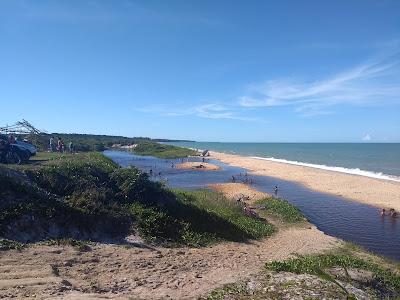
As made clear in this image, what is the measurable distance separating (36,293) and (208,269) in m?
6.06

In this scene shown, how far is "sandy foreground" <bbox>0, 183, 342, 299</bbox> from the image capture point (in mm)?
11039

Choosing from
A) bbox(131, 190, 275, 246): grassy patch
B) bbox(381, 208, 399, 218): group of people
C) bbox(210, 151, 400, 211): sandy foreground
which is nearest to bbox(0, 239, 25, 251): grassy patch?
bbox(131, 190, 275, 246): grassy patch

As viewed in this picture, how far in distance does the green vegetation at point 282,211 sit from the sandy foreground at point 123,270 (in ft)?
28.9

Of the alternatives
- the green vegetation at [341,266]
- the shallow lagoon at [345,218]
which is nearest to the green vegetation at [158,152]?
the shallow lagoon at [345,218]

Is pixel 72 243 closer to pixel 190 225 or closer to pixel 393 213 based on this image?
pixel 190 225

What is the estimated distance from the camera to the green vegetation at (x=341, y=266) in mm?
13969

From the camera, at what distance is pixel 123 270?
1327cm

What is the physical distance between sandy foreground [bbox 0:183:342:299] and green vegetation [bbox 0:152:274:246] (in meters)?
1.25

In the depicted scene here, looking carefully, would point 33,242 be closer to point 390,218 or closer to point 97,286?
point 97,286

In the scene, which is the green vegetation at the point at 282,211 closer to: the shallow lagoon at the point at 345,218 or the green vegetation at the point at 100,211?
the shallow lagoon at the point at 345,218

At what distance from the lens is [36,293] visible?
34.2ft

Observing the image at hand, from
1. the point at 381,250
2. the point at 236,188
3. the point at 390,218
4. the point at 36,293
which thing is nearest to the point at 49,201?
the point at 36,293

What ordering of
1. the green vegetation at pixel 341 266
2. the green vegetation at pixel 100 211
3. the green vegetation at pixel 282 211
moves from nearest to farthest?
the green vegetation at pixel 341 266
the green vegetation at pixel 100 211
the green vegetation at pixel 282 211

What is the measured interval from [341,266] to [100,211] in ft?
32.4
